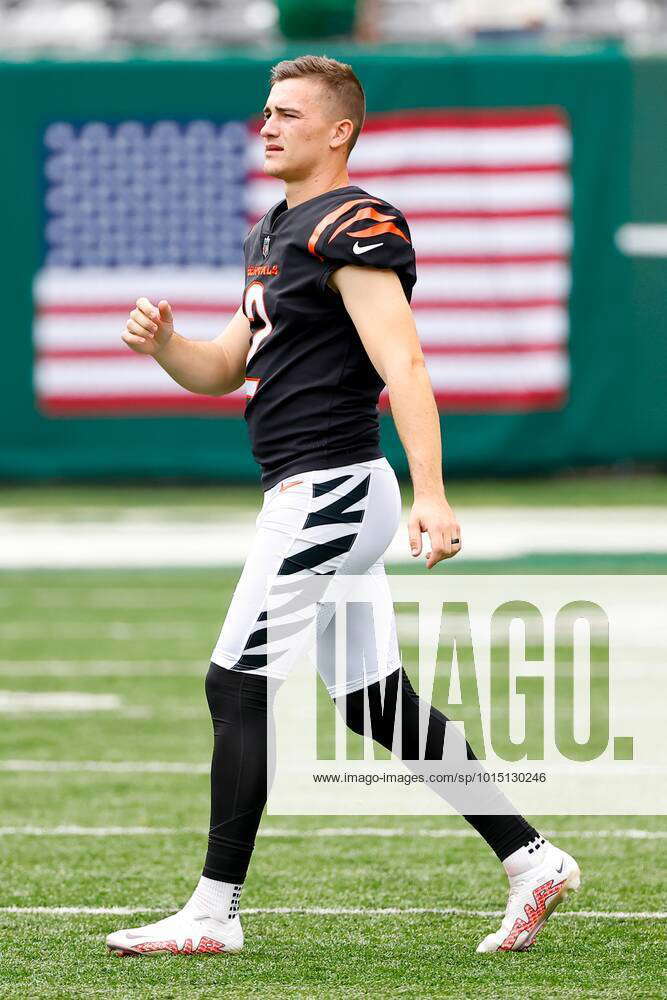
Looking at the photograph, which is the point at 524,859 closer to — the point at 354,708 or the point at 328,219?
the point at 354,708

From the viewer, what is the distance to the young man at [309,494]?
361cm

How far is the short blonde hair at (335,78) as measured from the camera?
3.69 meters

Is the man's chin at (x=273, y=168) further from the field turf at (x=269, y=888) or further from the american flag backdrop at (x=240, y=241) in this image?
the american flag backdrop at (x=240, y=241)

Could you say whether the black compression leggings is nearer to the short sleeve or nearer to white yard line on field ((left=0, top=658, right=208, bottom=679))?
the short sleeve

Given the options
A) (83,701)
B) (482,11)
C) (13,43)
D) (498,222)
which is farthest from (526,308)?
(83,701)

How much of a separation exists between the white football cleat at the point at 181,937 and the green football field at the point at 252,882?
29mm

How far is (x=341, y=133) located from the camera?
3709 mm

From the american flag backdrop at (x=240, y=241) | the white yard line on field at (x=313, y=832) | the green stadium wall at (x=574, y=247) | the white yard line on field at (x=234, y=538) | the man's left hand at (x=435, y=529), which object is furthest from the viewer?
the green stadium wall at (x=574, y=247)

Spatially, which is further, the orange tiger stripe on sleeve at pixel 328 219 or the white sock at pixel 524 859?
the white sock at pixel 524 859

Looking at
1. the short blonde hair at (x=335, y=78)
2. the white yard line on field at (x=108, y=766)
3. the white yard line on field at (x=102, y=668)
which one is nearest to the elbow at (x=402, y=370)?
the short blonde hair at (x=335, y=78)

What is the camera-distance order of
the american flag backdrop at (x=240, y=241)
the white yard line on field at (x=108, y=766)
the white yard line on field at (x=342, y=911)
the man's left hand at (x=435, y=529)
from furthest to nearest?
1. the american flag backdrop at (x=240, y=241)
2. the white yard line on field at (x=108, y=766)
3. the white yard line on field at (x=342, y=911)
4. the man's left hand at (x=435, y=529)

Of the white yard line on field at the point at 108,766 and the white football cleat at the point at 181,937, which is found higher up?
the white football cleat at the point at 181,937

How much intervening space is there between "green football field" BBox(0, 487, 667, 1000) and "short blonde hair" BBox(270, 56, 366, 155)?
1.63 meters

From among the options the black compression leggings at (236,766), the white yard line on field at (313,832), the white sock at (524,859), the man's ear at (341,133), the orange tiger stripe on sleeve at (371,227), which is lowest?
the white yard line on field at (313,832)
